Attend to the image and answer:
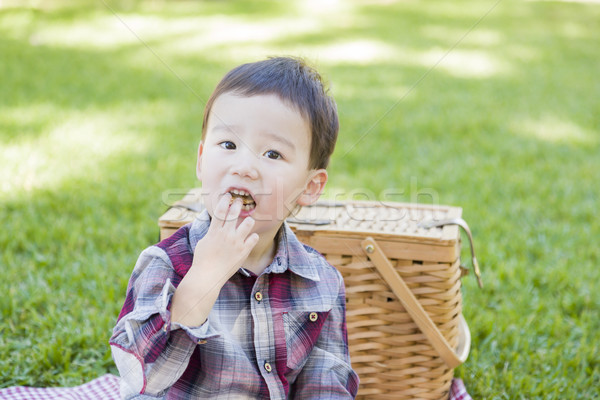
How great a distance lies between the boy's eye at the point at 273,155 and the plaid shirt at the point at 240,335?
24 cm

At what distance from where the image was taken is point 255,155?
4.90 feet

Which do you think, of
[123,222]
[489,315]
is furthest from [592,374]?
[123,222]

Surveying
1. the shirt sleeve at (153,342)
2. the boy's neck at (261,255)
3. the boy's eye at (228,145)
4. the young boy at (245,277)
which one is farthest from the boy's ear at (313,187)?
the shirt sleeve at (153,342)

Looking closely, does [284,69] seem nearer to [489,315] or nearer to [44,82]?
[489,315]

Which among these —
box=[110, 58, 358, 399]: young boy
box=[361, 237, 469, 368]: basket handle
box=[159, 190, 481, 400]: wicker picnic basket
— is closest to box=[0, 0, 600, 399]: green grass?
box=[159, 190, 481, 400]: wicker picnic basket

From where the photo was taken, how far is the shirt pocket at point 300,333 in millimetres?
1578

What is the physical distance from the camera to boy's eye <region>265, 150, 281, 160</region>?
1519 mm

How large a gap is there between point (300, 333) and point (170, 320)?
1.31 feet

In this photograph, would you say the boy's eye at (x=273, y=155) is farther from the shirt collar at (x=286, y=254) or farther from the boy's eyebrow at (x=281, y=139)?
the shirt collar at (x=286, y=254)

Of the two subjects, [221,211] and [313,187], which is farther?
[313,187]

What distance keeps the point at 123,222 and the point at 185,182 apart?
613 millimetres

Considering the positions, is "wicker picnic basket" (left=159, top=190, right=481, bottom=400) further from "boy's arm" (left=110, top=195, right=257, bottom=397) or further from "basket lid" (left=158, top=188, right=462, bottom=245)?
"boy's arm" (left=110, top=195, right=257, bottom=397)

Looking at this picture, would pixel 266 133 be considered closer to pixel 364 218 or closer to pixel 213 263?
pixel 213 263

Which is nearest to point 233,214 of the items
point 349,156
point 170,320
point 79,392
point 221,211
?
point 221,211
